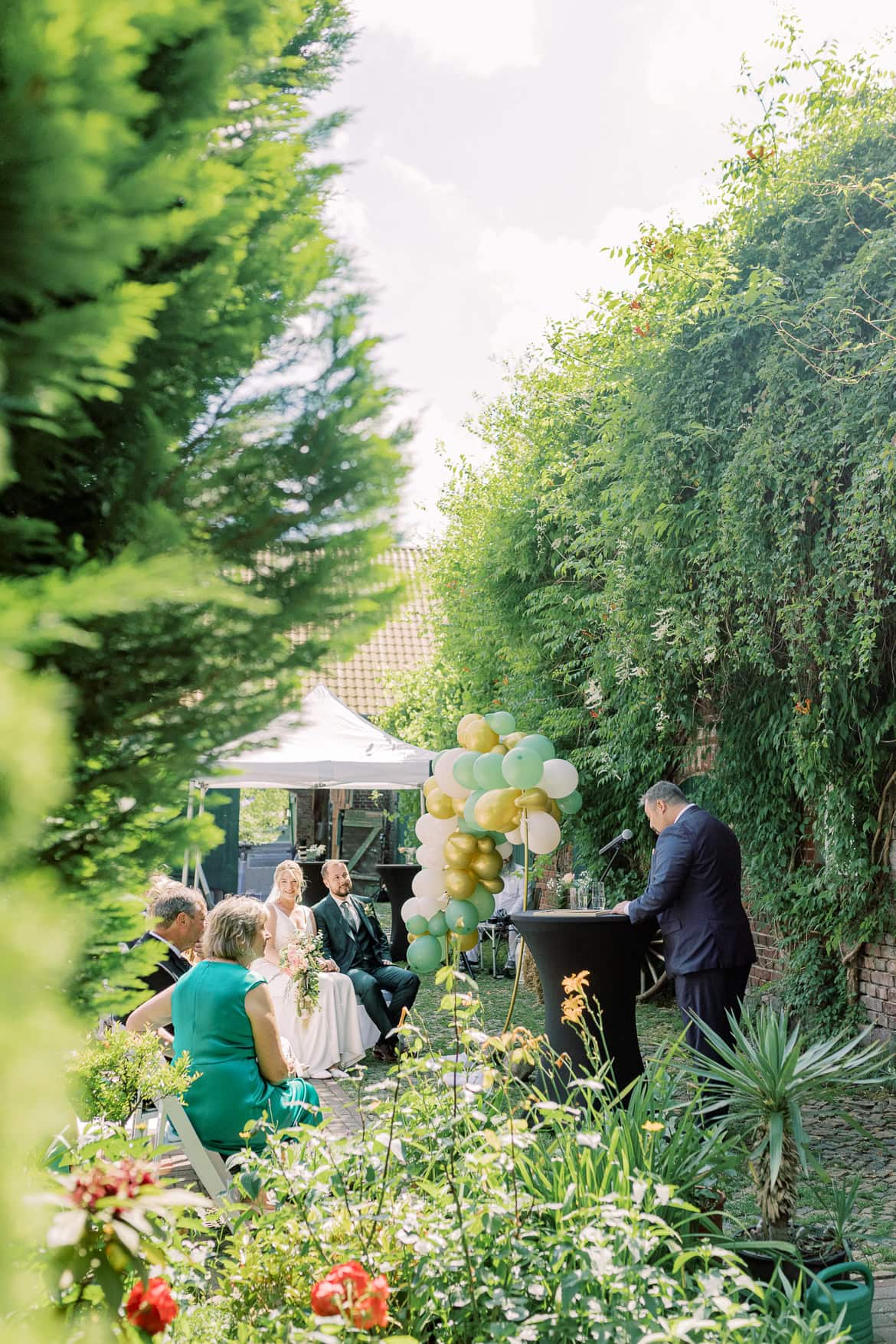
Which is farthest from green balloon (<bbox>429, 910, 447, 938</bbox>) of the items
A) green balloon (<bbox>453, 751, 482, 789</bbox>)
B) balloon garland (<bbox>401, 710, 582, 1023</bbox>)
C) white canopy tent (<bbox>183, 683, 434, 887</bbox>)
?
white canopy tent (<bbox>183, 683, 434, 887</bbox>)

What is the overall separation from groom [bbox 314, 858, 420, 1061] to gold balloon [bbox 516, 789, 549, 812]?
2.48m

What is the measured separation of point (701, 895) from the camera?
5.81m

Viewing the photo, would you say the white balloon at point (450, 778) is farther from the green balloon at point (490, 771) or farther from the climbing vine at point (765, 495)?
the climbing vine at point (765, 495)

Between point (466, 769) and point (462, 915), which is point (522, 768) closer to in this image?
point (466, 769)

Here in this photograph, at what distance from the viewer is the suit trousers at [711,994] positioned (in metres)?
5.79

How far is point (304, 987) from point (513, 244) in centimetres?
471

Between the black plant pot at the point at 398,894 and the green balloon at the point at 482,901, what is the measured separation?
3.81 meters

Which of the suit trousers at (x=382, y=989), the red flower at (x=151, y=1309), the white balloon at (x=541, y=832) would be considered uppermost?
the white balloon at (x=541, y=832)

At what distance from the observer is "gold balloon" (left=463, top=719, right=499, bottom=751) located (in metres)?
6.71

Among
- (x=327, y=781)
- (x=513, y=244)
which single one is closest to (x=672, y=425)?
(x=513, y=244)

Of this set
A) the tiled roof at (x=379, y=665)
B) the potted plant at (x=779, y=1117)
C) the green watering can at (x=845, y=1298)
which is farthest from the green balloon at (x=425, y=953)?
the tiled roof at (x=379, y=665)

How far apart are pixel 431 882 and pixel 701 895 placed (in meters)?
2.17

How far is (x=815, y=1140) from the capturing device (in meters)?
5.95

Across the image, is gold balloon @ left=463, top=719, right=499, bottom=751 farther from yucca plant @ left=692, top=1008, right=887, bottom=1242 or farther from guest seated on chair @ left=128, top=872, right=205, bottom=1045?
yucca plant @ left=692, top=1008, right=887, bottom=1242
